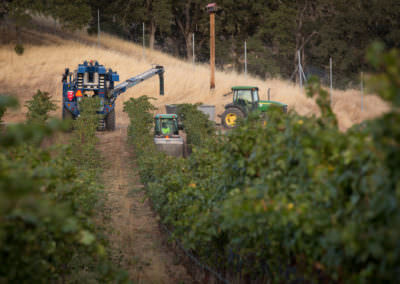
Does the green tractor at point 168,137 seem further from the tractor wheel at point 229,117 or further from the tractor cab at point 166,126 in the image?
the tractor wheel at point 229,117

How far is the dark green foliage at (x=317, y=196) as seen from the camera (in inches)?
118

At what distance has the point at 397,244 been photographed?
286 cm

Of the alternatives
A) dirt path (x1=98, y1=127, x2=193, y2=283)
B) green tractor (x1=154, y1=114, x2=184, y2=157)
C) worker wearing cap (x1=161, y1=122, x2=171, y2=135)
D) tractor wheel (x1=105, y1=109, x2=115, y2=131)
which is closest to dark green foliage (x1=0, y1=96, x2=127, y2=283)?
dirt path (x1=98, y1=127, x2=193, y2=283)

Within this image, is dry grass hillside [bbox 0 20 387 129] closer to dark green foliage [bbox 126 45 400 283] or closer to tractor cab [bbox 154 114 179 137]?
tractor cab [bbox 154 114 179 137]

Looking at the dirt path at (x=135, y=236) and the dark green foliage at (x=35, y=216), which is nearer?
the dark green foliage at (x=35, y=216)

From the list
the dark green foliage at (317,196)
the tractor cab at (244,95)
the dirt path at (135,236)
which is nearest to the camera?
the dark green foliage at (317,196)

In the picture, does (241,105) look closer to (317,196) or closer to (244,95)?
(244,95)

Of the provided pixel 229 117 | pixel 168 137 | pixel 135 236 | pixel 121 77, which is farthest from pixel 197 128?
pixel 121 77

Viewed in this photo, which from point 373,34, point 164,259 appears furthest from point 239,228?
point 373,34

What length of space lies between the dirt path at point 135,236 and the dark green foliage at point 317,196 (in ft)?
5.70

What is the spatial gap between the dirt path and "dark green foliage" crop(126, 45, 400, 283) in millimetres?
1737

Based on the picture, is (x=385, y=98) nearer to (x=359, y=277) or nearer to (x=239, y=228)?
(x=359, y=277)

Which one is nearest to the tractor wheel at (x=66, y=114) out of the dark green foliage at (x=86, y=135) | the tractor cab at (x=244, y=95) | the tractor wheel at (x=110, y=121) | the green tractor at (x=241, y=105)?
the dark green foliage at (x=86, y=135)

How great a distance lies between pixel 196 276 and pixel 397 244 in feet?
17.6
